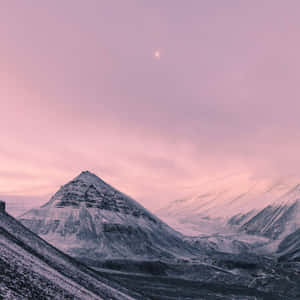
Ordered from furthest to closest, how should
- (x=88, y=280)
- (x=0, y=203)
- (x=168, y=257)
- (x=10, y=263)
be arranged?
(x=168, y=257) → (x=0, y=203) → (x=88, y=280) → (x=10, y=263)

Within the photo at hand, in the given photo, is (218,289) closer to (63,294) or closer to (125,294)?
(125,294)

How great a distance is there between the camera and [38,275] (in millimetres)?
42469

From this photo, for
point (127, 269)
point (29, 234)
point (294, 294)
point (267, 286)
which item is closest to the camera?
point (29, 234)

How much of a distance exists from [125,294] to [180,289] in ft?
154

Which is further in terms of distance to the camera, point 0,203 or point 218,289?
point 218,289

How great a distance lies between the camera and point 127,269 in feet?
500

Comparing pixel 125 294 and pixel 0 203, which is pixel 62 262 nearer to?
pixel 125 294

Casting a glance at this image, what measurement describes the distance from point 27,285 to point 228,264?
144505 mm

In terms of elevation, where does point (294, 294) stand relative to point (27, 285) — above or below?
below

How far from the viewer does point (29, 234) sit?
219 ft

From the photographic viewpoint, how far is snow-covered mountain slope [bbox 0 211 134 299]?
3594 centimetres

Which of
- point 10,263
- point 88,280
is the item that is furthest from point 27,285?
point 88,280

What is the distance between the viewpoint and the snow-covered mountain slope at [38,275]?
118 ft

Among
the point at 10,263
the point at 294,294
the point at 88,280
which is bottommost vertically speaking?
the point at 294,294
